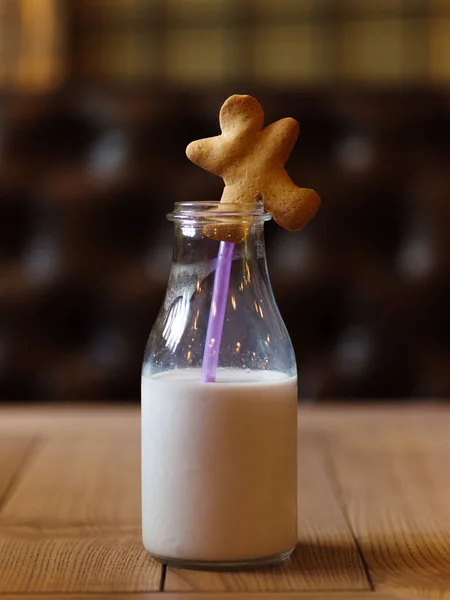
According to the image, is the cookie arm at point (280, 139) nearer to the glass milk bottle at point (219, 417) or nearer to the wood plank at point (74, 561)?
the glass milk bottle at point (219, 417)

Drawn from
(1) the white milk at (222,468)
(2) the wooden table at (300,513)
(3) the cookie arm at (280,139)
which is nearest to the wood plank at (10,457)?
(2) the wooden table at (300,513)

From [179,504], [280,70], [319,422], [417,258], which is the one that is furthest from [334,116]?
[280,70]

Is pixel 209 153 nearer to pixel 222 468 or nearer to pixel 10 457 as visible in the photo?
pixel 222 468

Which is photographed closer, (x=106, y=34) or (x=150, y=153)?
(x=150, y=153)

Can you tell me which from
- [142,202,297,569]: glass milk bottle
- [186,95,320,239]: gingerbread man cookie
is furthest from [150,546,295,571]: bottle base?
[186,95,320,239]: gingerbread man cookie

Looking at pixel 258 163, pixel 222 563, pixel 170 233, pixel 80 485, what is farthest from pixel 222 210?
pixel 170 233

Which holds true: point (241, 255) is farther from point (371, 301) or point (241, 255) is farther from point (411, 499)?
point (371, 301)

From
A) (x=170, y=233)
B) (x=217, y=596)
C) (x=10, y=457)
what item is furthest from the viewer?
(x=170, y=233)

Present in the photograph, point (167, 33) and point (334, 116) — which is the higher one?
point (167, 33)

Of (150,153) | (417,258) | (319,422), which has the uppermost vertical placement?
(150,153)
